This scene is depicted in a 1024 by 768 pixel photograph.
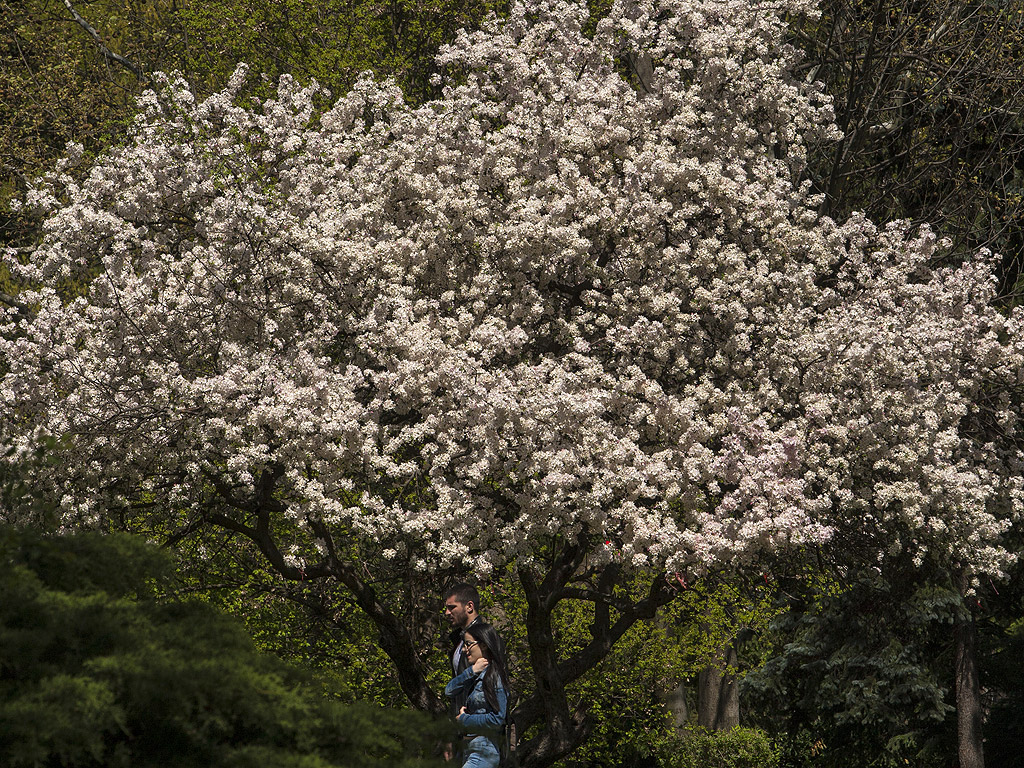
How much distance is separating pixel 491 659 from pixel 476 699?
25cm

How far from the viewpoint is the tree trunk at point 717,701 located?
18.7 m

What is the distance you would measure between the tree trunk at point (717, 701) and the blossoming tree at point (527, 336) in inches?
332

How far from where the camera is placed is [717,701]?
18.9 meters

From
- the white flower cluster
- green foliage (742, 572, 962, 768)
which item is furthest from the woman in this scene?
green foliage (742, 572, 962, 768)

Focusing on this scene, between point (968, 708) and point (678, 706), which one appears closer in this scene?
point (968, 708)

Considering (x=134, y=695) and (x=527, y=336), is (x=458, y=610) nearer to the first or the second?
(x=134, y=695)

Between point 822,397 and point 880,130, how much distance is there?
826 cm

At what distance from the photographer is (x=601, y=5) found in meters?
18.7

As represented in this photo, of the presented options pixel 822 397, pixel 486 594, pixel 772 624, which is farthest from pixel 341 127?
pixel 772 624

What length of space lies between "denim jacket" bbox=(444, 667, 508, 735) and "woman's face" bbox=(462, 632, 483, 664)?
7 centimetres

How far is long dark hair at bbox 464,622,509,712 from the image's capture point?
6.69 meters

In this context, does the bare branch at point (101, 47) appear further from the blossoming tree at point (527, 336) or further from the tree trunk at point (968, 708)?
the tree trunk at point (968, 708)

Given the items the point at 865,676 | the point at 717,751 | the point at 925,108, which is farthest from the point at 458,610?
the point at 865,676

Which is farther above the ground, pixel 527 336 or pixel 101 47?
pixel 101 47
